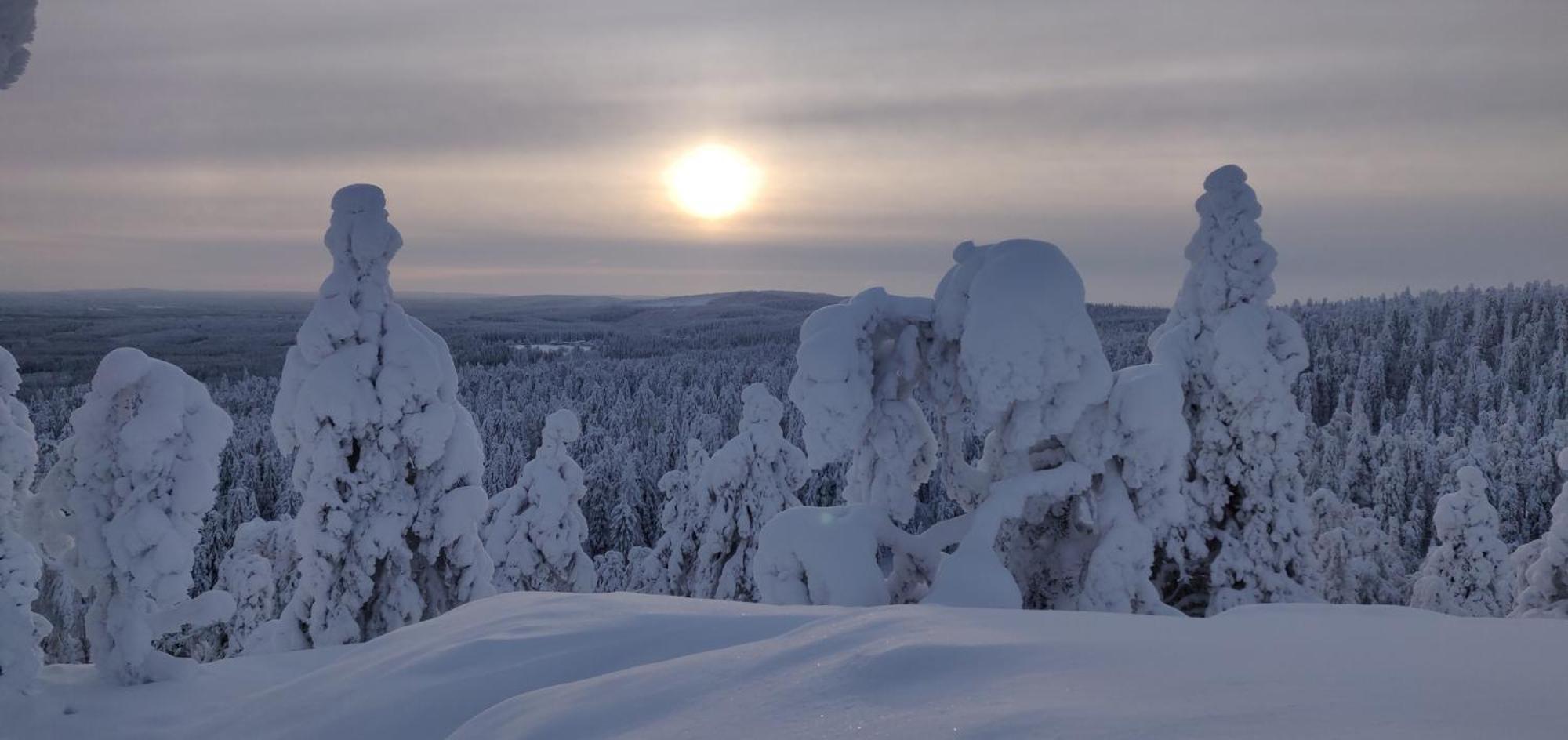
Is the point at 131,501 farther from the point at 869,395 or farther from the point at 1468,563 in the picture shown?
the point at 1468,563

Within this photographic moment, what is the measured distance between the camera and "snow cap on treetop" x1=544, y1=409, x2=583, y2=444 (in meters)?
22.8

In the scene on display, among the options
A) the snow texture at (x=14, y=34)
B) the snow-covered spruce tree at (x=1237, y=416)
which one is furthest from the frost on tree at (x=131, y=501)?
the snow-covered spruce tree at (x=1237, y=416)

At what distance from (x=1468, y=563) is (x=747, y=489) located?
17.6 meters

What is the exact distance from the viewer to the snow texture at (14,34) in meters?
4.84

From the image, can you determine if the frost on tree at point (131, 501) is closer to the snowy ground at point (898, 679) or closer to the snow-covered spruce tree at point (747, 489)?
the snowy ground at point (898, 679)

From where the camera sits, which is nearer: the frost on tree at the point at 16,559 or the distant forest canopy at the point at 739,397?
the frost on tree at the point at 16,559

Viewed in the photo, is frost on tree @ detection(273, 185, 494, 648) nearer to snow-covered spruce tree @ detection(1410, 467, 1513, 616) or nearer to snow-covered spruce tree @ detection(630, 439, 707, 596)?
snow-covered spruce tree @ detection(630, 439, 707, 596)

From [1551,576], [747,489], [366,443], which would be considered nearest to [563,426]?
[747,489]

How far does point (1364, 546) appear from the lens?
27.0 meters

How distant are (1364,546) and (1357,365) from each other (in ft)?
315

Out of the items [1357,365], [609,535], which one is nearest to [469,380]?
[609,535]

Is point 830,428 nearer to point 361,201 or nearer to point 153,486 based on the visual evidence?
point 153,486

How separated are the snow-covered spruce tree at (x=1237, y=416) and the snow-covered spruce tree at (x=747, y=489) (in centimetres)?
1001

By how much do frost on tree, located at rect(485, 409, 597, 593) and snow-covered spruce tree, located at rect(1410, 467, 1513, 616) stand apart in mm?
20463
